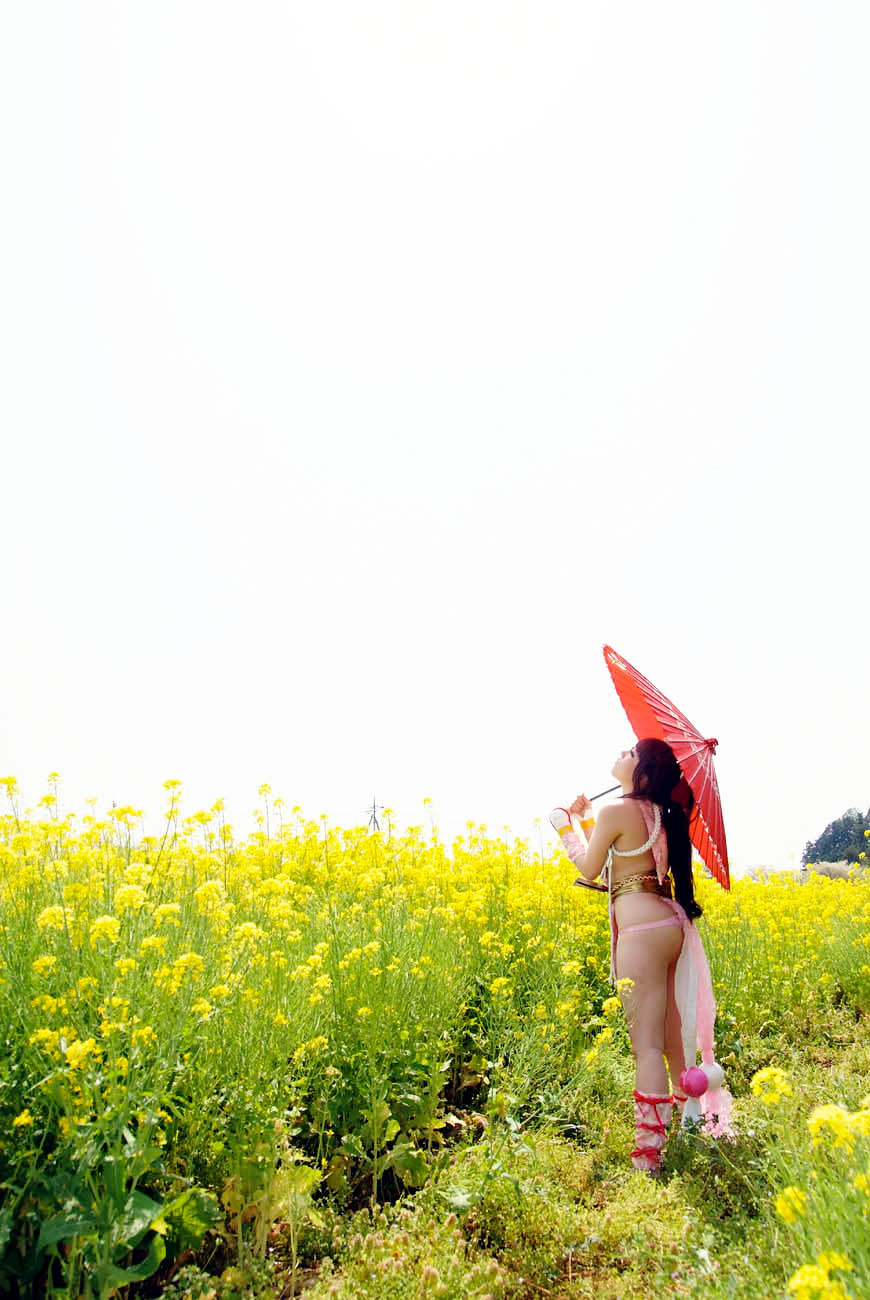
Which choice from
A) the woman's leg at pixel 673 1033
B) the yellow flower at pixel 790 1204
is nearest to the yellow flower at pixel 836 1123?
the yellow flower at pixel 790 1204

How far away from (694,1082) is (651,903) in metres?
0.79

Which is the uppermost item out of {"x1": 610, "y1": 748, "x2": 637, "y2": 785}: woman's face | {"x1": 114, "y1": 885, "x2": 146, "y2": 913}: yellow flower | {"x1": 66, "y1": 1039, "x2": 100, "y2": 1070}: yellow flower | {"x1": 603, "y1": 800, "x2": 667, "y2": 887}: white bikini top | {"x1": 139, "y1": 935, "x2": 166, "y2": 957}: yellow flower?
{"x1": 610, "y1": 748, "x2": 637, "y2": 785}: woman's face

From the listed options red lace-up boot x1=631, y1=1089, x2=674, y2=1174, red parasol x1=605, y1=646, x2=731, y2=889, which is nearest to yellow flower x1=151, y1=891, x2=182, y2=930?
red lace-up boot x1=631, y1=1089, x2=674, y2=1174

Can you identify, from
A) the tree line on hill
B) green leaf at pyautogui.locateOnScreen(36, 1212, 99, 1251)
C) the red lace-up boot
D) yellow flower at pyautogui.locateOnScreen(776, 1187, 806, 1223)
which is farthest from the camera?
the tree line on hill

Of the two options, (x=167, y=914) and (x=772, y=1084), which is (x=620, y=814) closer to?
(x=772, y=1084)

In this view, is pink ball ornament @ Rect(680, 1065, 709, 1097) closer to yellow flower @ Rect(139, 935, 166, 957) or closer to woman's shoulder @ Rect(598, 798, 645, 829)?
woman's shoulder @ Rect(598, 798, 645, 829)

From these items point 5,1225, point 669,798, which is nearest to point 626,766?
point 669,798

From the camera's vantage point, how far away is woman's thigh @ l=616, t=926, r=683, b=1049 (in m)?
4.01

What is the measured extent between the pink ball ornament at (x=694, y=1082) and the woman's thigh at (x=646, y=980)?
0.60 feet

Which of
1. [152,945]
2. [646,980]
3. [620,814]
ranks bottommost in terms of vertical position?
[646,980]

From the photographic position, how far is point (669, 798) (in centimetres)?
420

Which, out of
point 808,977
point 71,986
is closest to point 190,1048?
point 71,986

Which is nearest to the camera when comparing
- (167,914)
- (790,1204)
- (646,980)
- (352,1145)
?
(790,1204)

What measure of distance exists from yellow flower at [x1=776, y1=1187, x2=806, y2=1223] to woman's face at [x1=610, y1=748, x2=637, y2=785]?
2315mm
